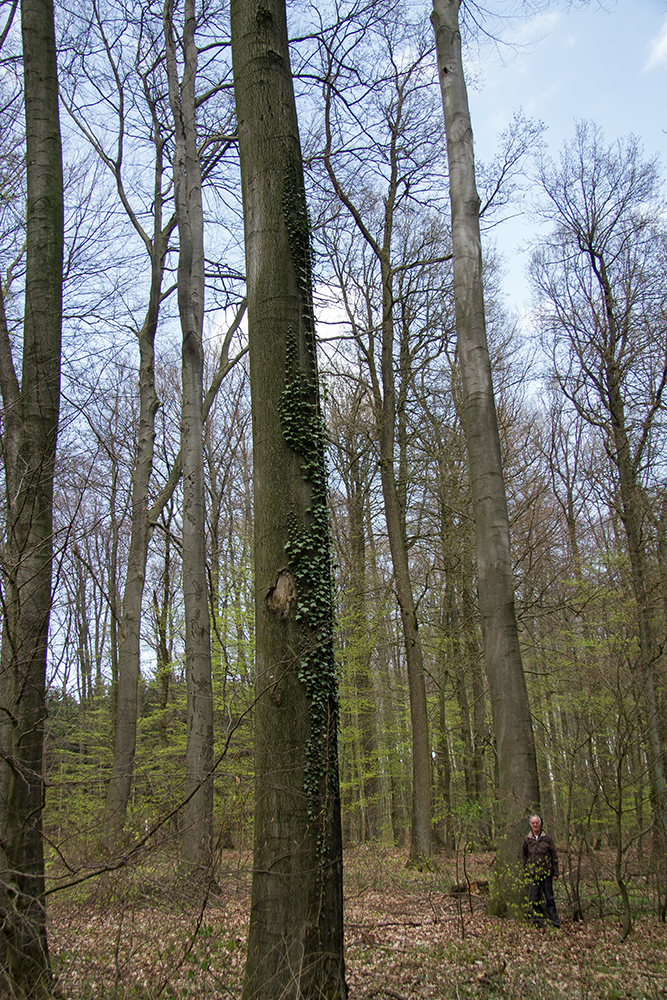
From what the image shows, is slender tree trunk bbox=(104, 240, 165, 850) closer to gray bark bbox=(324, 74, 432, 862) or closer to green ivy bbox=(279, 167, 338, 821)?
gray bark bbox=(324, 74, 432, 862)

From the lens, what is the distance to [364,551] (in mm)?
18422

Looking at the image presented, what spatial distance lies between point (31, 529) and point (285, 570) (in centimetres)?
221

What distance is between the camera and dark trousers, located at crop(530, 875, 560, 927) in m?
6.42

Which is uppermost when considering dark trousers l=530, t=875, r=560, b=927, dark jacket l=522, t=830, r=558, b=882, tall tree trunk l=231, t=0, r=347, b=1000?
tall tree trunk l=231, t=0, r=347, b=1000

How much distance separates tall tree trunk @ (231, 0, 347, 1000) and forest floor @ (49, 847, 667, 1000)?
1.49 feet

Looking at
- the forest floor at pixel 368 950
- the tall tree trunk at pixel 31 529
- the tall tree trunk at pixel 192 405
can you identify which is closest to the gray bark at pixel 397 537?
the tall tree trunk at pixel 192 405

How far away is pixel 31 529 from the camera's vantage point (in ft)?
15.9

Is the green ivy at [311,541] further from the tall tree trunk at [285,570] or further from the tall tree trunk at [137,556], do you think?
the tall tree trunk at [137,556]

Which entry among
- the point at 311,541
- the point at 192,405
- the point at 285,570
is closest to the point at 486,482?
the point at 311,541

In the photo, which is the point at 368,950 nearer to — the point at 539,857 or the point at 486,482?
the point at 539,857

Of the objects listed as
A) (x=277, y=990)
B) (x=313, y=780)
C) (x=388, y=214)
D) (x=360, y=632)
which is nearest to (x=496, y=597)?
(x=313, y=780)

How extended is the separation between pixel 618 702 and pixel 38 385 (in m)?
5.95

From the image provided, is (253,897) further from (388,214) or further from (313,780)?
(388,214)

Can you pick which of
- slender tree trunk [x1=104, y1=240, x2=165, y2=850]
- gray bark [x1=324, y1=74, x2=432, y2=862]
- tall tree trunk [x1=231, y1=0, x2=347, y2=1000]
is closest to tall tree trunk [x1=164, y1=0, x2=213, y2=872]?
slender tree trunk [x1=104, y1=240, x2=165, y2=850]
